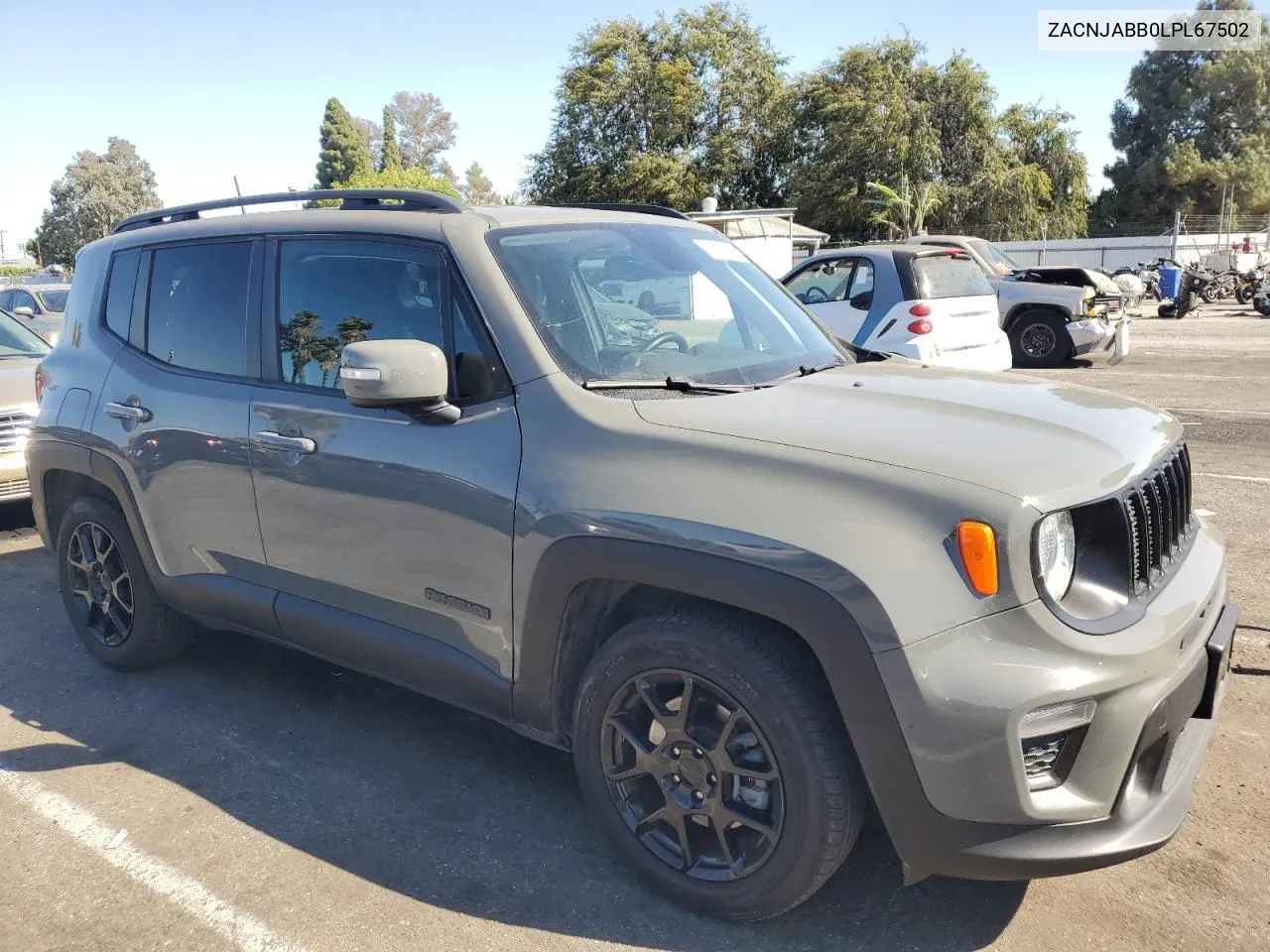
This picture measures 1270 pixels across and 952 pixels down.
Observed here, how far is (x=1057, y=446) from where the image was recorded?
2480 millimetres

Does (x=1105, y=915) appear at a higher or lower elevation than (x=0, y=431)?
lower

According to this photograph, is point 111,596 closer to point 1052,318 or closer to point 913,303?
point 913,303

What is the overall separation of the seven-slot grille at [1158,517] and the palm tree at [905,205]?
42.1 meters

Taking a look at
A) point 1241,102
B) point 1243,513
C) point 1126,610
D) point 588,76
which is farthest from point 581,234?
point 1241,102

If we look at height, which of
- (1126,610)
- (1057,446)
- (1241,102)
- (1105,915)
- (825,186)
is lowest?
(1105,915)

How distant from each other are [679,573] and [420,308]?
130 centimetres

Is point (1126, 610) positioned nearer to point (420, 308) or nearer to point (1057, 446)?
point (1057, 446)

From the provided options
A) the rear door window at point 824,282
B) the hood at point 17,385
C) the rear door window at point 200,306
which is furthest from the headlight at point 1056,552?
the rear door window at point 824,282

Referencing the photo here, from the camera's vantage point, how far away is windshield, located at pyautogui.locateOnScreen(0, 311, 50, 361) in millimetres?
7637

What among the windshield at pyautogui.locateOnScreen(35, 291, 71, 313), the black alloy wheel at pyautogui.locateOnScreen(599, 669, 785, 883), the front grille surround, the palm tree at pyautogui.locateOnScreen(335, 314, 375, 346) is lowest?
the black alloy wheel at pyautogui.locateOnScreen(599, 669, 785, 883)

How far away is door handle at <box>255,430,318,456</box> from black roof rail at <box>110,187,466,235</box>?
2.76 ft

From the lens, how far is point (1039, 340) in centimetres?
1434

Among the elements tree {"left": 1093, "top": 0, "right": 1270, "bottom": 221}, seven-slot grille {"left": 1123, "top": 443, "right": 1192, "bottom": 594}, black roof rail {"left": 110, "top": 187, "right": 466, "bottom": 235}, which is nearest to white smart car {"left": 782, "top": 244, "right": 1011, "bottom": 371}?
black roof rail {"left": 110, "top": 187, "right": 466, "bottom": 235}

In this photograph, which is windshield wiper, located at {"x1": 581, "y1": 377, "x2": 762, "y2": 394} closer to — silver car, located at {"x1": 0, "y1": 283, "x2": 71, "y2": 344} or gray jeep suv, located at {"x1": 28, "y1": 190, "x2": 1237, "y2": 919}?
gray jeep suv, located at {"x1": 28, "y1": 190, "x2": 1237, "y2": 919}
